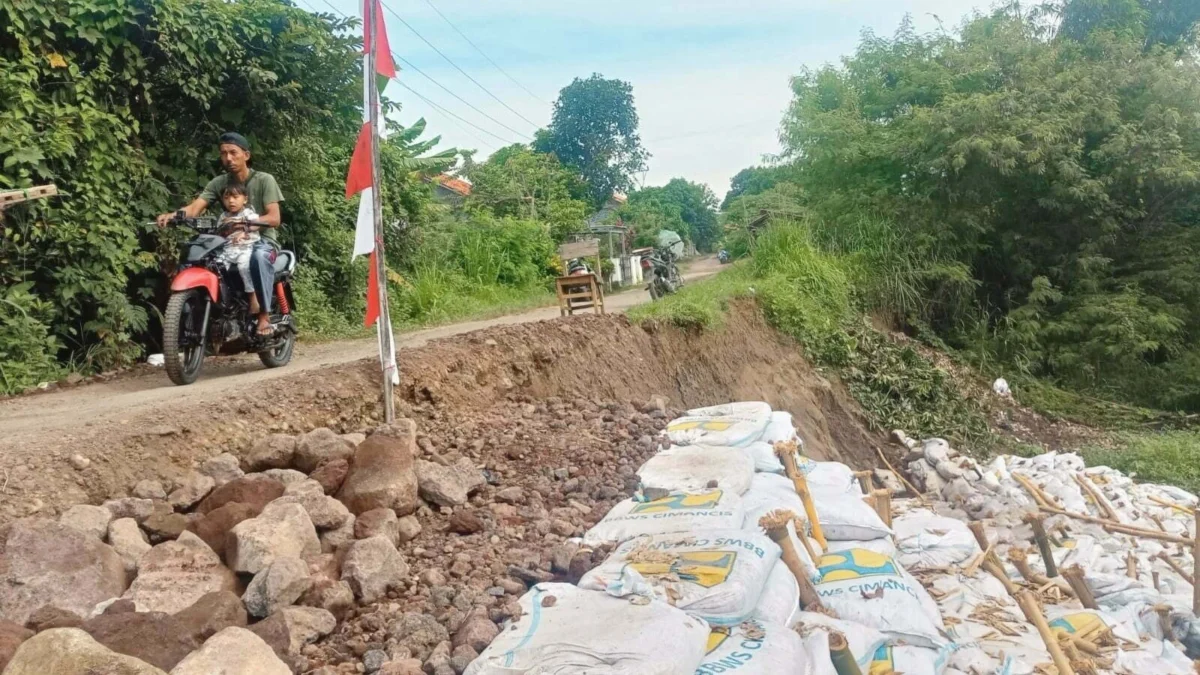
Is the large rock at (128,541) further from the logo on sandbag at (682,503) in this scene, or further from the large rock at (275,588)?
the logo on sandbag at (682,503)

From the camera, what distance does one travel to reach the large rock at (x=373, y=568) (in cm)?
266

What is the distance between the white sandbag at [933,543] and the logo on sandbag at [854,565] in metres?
0.73

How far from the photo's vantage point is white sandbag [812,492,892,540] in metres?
3.72

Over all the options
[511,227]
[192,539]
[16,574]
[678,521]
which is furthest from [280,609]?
[511,227]

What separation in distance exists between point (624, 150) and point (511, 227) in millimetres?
13492

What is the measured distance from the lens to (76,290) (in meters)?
5.85

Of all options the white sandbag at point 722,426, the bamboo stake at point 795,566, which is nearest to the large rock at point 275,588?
the bamboo stake at point 795,566

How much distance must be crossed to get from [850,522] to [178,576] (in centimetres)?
271

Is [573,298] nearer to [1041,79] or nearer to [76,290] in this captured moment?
[76,290]

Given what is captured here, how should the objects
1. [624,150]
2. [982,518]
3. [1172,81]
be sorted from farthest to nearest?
[624,150]
[1172,81]
[982,518]

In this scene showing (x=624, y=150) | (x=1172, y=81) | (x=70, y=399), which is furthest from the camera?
(x=624, y=150)

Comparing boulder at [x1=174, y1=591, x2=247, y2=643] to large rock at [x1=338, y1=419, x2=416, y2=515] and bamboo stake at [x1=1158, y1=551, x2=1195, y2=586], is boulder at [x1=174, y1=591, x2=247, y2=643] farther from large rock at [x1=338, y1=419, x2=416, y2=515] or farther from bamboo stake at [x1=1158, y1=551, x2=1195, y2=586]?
bamboo stake at [x1=1158, y1=551, x2=1195, y2=586]

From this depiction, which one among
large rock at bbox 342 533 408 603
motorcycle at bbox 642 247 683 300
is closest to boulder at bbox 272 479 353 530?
large rock at bbox 342 533 408 603

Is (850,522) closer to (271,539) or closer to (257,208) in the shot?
(271,539)
